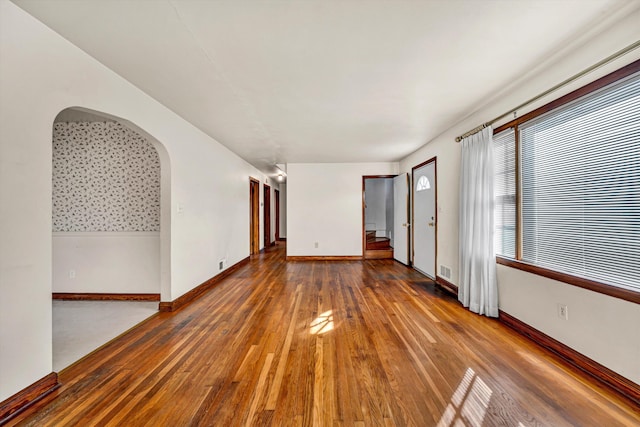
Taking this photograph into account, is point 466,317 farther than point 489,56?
Yes

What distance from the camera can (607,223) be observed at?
5.70 ft

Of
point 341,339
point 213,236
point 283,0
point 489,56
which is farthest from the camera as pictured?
point 213,236

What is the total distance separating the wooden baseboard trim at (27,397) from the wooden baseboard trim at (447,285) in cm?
405

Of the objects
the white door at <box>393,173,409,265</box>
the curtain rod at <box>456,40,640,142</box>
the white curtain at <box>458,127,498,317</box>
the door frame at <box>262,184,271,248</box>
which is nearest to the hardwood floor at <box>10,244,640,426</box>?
the white curtain at <box>458,127,498,317</box>

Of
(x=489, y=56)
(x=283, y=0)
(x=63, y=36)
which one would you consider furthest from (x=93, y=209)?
(x=489, y=56)

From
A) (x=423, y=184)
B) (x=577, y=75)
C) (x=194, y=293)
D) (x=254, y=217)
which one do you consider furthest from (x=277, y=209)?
(x=577, y=75)

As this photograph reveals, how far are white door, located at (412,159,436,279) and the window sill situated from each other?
172 centimetres

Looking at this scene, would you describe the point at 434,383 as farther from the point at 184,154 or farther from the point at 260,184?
the point at 260,184

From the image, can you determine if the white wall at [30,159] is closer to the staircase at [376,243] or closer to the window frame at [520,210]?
the window frame at [520,210]

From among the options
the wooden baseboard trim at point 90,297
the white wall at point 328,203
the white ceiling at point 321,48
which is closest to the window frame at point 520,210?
the white ceiling at point 321,48

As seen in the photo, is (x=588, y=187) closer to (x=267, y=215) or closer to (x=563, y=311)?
(x=563, y=311)

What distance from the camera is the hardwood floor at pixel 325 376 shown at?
1.41 m

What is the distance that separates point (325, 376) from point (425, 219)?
3.54 m

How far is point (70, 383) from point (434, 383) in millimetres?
2479
